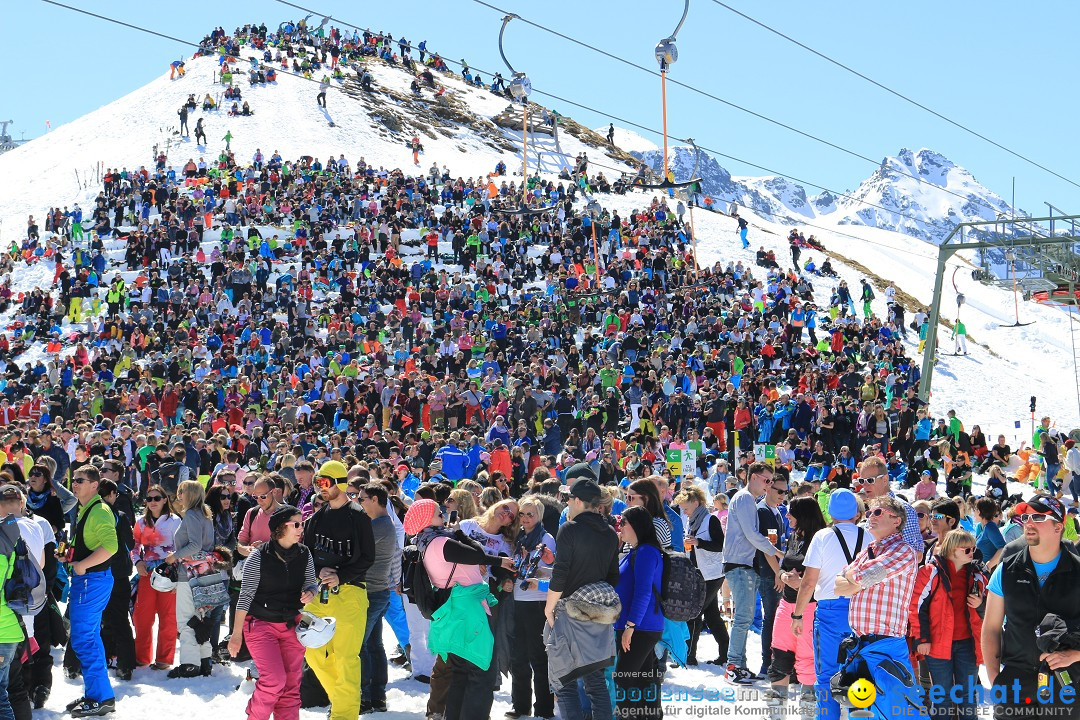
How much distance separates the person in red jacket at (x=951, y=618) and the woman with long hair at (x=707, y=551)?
2.67 metres

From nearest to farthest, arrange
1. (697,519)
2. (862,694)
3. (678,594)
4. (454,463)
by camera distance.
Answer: (862,694) → (678,594) → (697,519) → (454,463)

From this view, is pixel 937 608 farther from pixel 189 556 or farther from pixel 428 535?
pixel 189 556

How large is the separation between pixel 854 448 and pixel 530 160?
41.3 metres

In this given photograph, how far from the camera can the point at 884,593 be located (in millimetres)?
6281

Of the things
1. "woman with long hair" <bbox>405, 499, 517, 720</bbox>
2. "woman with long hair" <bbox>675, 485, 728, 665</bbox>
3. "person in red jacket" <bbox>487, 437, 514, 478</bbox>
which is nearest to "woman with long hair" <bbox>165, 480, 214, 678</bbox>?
"woman with long hair" <bbox>405, 499, 517, 720</bbox>

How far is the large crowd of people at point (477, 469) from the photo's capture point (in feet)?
22.7

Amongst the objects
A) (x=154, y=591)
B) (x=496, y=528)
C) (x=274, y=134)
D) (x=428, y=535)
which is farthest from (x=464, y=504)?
(x=274, y=134)

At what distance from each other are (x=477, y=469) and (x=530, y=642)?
379 inches

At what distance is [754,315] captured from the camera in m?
29.9

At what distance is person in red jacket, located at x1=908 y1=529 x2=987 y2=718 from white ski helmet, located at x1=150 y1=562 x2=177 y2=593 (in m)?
5.38

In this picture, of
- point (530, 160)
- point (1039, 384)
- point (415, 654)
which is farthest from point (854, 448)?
point (530, 160)

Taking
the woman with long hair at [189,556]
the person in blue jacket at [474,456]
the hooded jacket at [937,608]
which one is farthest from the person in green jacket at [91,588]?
the person in blue jacket at [474,456]

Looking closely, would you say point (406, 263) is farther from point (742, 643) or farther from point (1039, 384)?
point (742, 643)

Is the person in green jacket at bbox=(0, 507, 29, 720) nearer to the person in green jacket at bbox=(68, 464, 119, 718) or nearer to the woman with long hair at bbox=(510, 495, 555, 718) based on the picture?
the person in green jacket at bbox=(68, 464, 119, 718)
